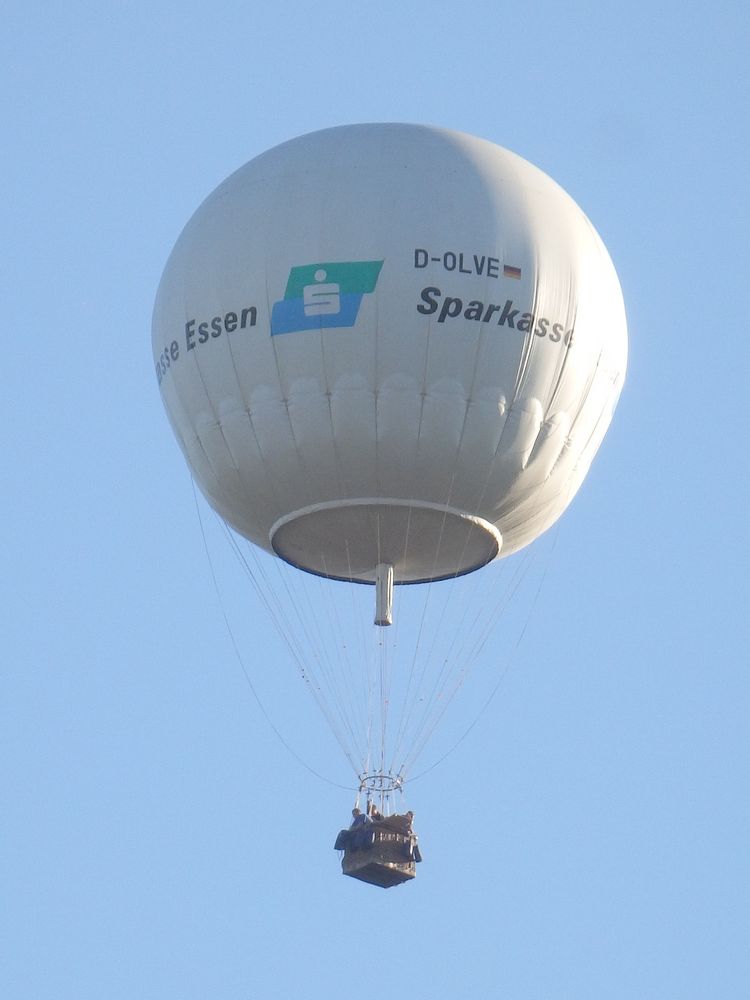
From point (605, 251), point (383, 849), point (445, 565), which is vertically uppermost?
point (605, 251)

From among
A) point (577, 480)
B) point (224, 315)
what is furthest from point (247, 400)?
point (577, 480)

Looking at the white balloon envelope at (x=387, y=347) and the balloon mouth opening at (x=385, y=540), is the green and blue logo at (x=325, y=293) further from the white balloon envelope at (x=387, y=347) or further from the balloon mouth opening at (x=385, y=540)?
the balloon mouth opening at (x=385, y=540)

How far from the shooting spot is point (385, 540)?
147 ft

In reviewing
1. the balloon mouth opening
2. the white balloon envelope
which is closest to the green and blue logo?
the white balloon envelope

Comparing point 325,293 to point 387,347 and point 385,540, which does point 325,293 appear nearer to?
point 387,347

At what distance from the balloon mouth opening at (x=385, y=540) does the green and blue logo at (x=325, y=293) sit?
95.4 inches

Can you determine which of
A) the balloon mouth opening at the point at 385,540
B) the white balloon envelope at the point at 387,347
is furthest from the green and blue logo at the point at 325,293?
the balloon mouth opening at the point at 385,540

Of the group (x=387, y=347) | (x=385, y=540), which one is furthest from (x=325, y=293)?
(x=385, y=540)

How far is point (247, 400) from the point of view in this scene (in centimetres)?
4419

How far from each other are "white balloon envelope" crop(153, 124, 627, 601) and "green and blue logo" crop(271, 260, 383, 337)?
3cm

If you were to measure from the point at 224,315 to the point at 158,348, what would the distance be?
1841mm

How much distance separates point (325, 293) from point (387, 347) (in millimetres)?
1061

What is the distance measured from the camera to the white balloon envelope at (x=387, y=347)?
1715 inches

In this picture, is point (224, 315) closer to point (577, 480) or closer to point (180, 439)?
point (180, 439)
